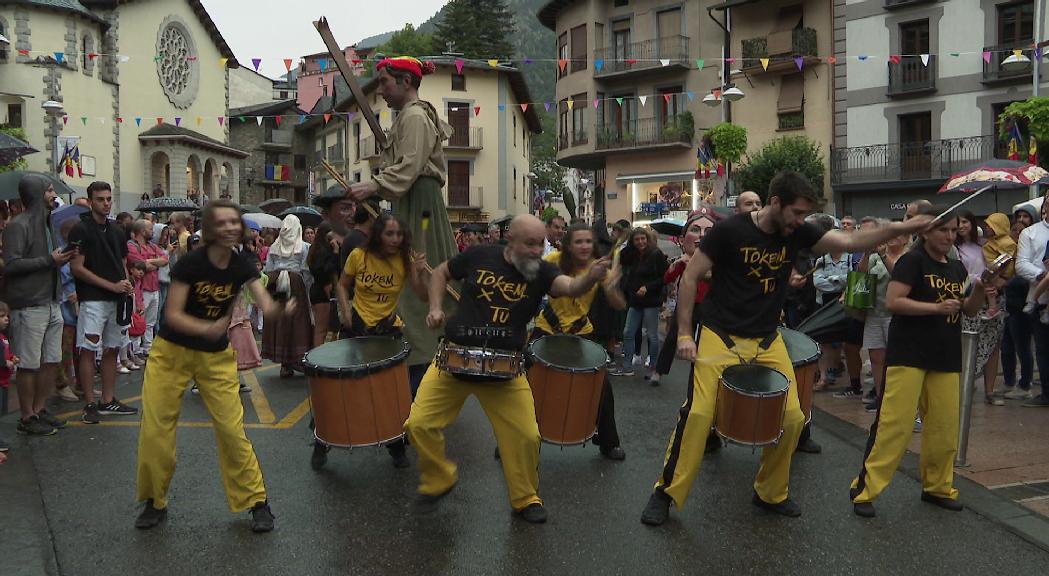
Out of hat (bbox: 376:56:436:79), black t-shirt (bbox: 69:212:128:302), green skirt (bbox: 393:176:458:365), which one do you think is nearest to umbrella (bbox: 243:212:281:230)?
black t-shirt (bbox: 69:212:128:302)

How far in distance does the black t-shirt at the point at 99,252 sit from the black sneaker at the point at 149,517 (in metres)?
3.38

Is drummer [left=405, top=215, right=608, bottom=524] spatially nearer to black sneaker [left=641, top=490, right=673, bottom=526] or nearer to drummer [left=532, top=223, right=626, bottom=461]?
drummer [left=532, top=223, right=626, bottom=461]

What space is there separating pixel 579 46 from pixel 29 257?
34302 millimetres

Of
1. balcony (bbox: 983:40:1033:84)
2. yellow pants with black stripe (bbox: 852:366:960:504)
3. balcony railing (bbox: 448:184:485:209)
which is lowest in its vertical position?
yellow pants with black stripe (bbox: 852:366:960:504)

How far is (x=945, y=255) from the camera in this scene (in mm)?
5598

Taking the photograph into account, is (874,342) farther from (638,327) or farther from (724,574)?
(724,574)

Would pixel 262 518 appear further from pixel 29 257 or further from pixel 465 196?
pixel 465 196

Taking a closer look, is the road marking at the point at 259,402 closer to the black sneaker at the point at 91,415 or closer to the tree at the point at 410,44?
the black sneaker at the point at 91,415

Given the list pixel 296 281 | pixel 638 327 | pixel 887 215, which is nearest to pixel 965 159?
pixel 887 215

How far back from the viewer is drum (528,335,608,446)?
6.05 meters

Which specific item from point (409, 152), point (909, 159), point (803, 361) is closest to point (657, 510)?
point (803, 361)

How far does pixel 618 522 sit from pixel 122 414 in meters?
5.00

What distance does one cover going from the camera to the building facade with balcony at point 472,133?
153ft

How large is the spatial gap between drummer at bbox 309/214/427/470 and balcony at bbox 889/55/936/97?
2822cm
